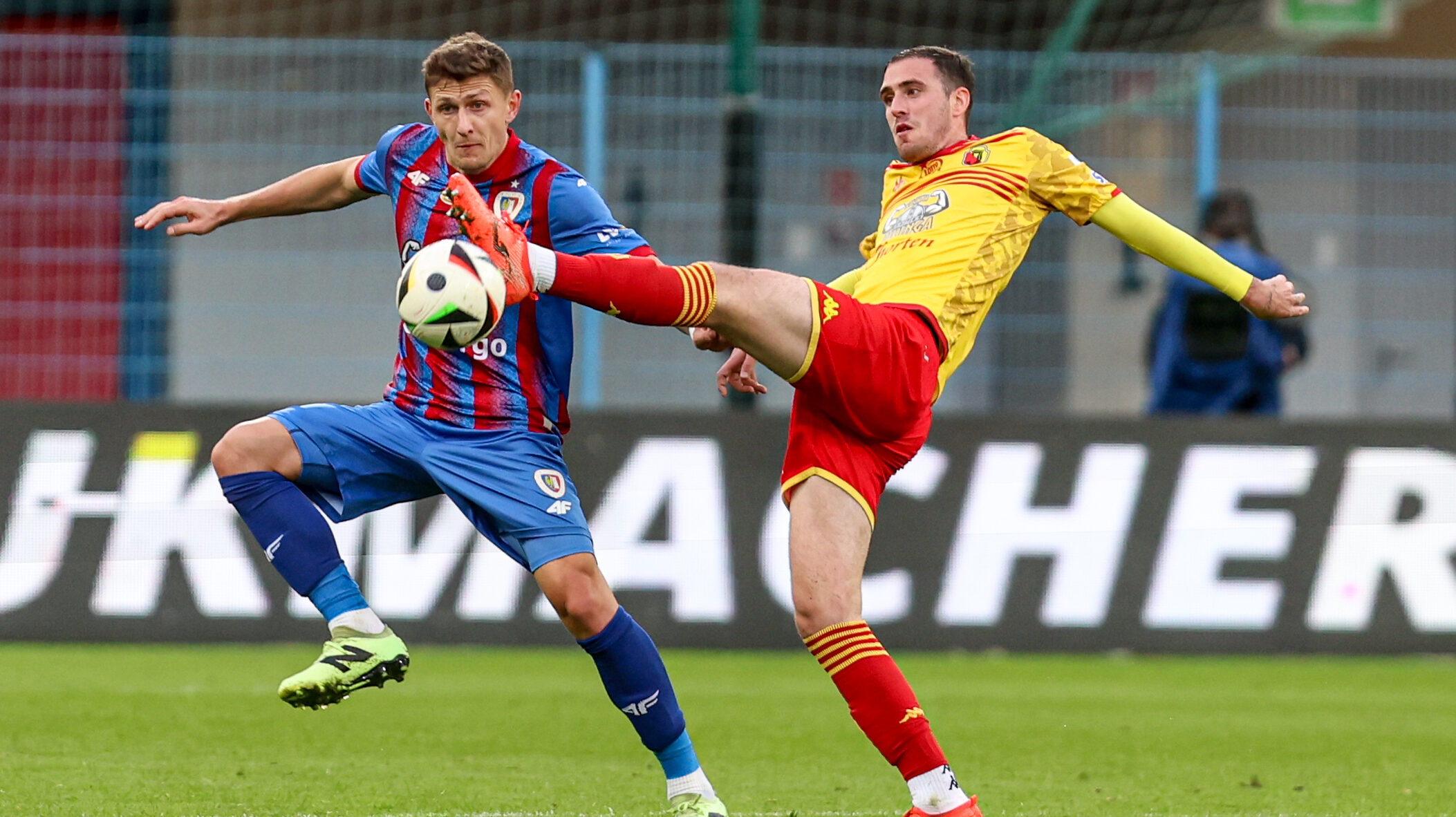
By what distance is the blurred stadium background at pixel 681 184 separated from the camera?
8.75 meters

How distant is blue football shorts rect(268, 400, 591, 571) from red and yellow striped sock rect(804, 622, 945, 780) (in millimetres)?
715

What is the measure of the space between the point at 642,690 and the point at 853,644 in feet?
1.95

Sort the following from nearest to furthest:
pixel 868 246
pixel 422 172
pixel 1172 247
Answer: pixel 1172 247, pixel 422 172, pixel 868 246

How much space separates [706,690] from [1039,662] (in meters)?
1.91

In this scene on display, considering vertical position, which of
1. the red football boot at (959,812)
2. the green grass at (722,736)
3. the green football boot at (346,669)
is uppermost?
the green football boot at (346,669)

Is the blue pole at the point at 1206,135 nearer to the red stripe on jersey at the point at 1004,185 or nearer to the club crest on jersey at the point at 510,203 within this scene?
the red stripe on jersey at the point at 1004,185

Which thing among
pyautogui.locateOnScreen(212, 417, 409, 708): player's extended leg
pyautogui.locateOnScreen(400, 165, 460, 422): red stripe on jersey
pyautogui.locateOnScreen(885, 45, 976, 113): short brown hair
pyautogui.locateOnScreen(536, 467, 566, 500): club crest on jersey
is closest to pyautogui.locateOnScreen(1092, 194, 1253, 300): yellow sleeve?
pyautogui.locateOnScreen(885, 45, 976, 113): short brown hair

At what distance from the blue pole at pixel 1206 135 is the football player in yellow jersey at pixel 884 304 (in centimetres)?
454

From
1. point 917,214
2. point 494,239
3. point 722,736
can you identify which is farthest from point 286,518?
point 722,736

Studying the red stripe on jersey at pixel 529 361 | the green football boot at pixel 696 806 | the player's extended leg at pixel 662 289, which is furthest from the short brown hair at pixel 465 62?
the green football boot at pixel 696 806

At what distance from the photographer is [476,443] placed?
15.0ft

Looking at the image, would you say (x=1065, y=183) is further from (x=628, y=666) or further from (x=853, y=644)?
(x=628, y=666)

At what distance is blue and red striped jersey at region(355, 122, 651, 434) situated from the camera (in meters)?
4.59

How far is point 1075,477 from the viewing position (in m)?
8.69
